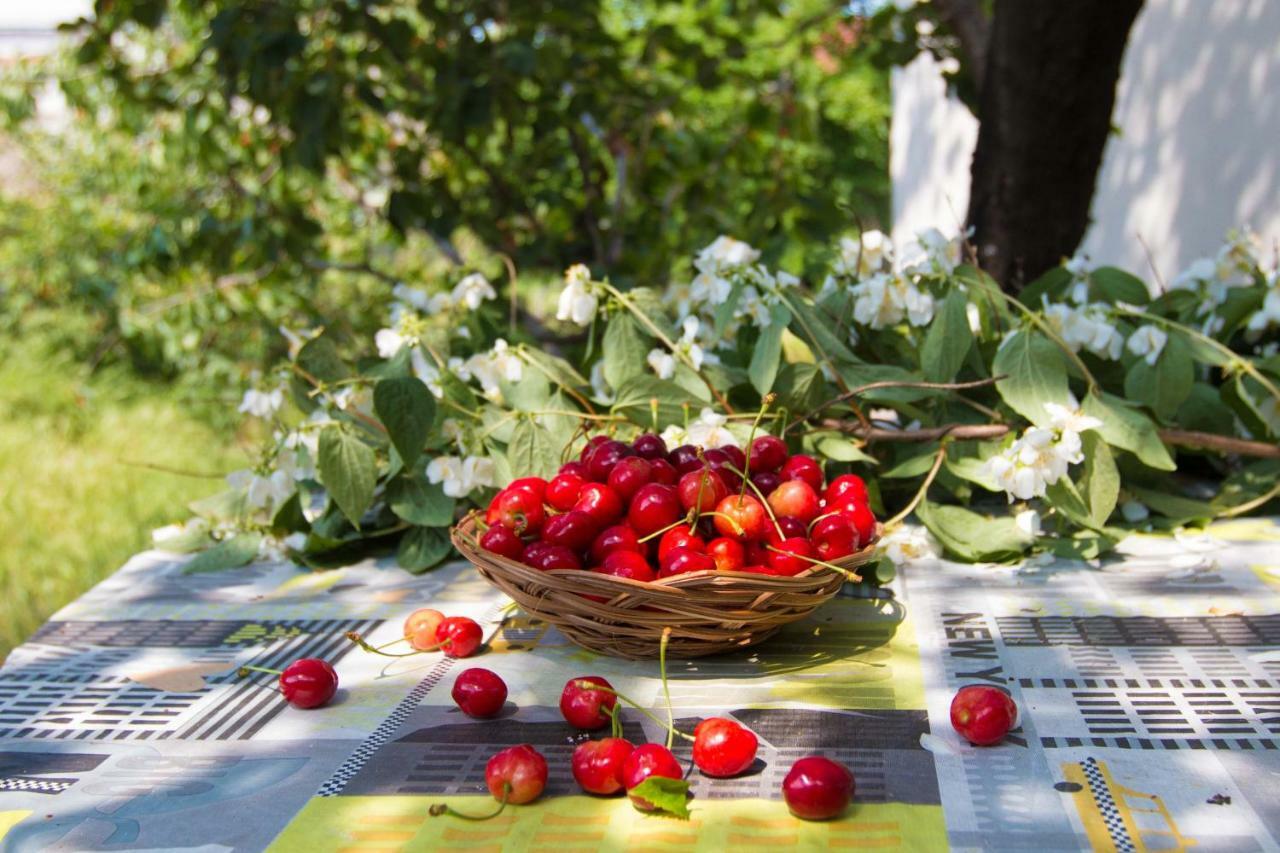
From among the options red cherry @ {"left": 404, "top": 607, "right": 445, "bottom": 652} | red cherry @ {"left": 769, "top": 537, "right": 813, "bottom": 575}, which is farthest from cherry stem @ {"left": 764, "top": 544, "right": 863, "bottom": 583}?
red cherry @ {"left": 404, "top": 607, "right": 445, "bottom": 652}

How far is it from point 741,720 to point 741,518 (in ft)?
0.76

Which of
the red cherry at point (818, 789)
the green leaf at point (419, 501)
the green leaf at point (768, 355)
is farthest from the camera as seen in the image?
the green leaf at point (419, 501)

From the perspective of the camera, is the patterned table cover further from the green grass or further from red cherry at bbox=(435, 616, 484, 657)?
the green grass

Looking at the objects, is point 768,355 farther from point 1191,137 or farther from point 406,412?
point 1191,137

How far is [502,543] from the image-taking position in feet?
4.24

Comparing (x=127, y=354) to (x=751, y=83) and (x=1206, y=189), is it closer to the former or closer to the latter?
(x=751, y=83)

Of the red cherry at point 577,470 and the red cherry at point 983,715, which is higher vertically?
the red cherry at point 577,470

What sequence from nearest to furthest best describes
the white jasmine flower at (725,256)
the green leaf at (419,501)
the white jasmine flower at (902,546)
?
1. the white jasmine flower at (902,546)
2. the green leaf at (419,501)
3. the white jasmine flower at (725,256)

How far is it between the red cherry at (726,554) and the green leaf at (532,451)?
0.53 metres

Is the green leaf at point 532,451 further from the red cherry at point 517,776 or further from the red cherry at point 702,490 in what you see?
the red cherry at point 517,776

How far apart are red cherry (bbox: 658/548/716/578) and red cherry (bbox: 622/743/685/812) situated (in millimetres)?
252

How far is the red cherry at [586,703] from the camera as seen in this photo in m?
1.11

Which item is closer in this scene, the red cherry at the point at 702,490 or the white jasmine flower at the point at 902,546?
the red cherry at the point at 702,490

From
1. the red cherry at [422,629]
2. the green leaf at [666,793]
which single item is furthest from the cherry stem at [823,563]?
the red cherry at [422,629]
